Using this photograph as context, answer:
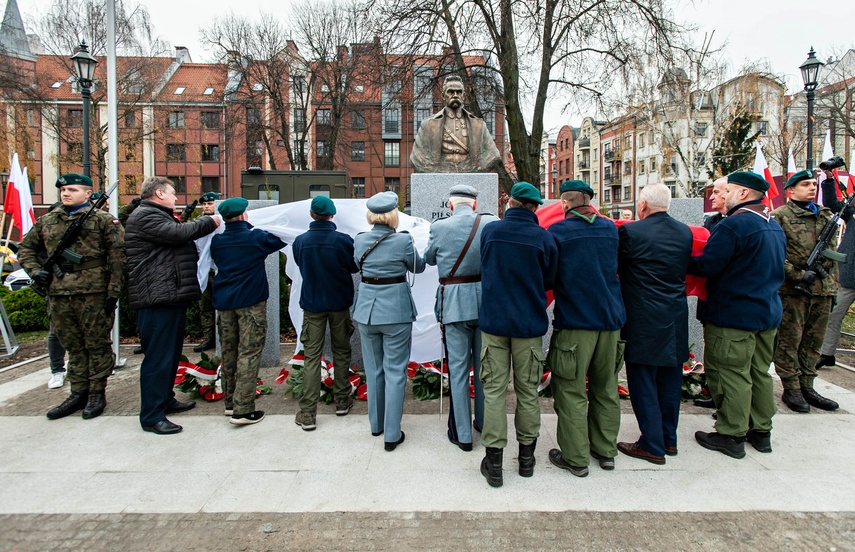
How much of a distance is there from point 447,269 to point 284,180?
17388mm

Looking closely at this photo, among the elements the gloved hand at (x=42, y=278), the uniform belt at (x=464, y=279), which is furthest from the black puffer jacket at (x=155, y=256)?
the uniform belt at (x=464, y=279)

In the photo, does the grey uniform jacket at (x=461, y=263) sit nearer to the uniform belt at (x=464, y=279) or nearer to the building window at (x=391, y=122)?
the uniform belt at (x=464, y=279)

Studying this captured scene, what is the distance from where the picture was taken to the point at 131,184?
35.0 m

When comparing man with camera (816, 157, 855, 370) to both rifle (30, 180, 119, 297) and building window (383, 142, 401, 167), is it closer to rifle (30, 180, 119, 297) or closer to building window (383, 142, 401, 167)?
rifle (30, 180, 119, 297)

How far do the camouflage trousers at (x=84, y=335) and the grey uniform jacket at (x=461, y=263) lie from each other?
10.6 ft

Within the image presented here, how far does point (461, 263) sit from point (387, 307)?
697 millimetres

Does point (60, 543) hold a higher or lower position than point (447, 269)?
lower

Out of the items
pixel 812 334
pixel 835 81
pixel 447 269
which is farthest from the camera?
pixel 835 81

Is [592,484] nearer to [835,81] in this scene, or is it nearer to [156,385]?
[156,385]

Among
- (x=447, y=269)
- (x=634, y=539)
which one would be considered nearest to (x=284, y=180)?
(x=447, y=269)

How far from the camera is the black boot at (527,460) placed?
3.56 m

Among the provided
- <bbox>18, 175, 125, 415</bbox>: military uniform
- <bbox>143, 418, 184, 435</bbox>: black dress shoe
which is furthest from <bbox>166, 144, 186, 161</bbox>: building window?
<bbox>143, 418, 184, 435</bbox>: black dress shoe

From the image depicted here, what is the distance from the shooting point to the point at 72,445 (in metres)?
4.18

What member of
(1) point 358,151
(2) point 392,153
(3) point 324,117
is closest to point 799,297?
(3) point 324,117
